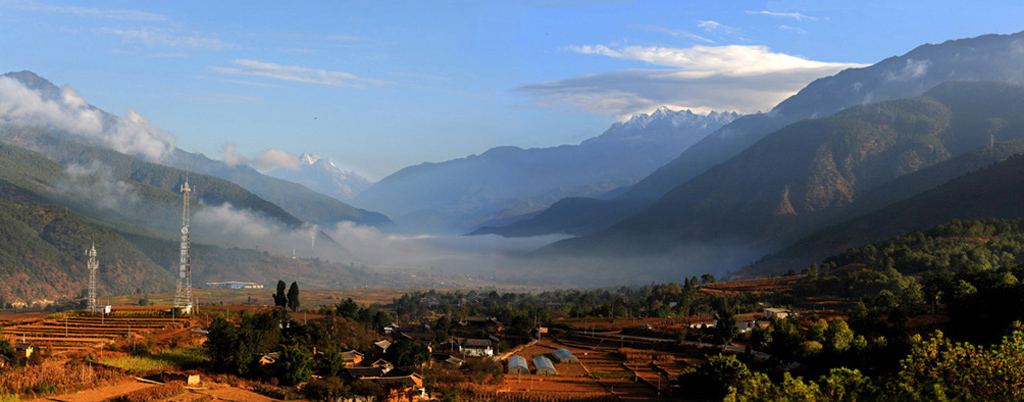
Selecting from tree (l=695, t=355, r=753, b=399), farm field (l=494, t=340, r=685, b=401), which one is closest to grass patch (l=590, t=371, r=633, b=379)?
farm field (l=494, t=340, r=685, b=401)

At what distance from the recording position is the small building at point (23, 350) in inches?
1997

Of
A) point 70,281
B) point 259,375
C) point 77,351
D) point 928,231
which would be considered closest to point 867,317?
point 259,375

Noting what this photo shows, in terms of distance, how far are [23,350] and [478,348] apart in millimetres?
31854

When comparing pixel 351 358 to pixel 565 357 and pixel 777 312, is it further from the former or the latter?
pixel 777 312

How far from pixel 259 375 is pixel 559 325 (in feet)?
130

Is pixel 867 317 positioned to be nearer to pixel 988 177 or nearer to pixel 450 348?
pixel 450 348

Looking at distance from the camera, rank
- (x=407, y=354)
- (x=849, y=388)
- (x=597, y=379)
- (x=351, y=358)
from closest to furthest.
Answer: (x=849, y=388), (x=597, y=379), (x=407, y=354), (x=351, y=358)

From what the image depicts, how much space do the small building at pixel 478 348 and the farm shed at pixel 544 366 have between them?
7327mm

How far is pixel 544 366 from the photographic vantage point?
59.4 m

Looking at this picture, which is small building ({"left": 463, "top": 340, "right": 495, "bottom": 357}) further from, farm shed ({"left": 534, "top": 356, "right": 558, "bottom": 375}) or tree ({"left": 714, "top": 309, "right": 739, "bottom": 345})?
tree ({"left": 714, "top": 309, "right": 739, "bottom": 345})

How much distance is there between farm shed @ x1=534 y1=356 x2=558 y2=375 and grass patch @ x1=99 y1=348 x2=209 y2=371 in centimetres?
2162

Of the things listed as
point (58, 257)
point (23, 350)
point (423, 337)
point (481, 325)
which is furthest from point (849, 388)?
point (58, 257)

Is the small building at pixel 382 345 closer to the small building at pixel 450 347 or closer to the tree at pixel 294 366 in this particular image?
the small building at pixel 450 347

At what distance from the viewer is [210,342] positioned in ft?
180
